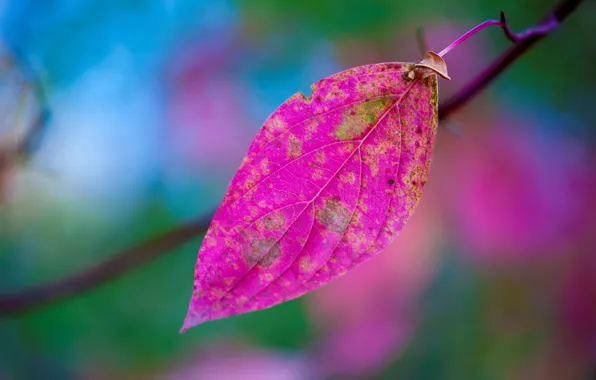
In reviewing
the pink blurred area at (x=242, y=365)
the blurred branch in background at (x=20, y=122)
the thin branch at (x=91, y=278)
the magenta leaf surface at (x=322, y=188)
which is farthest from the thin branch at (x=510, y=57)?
the pink blurred area at (x=242, y=365)

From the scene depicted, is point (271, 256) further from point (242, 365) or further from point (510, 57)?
point (242, 365)

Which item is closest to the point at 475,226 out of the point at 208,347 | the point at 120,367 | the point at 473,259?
the point at 473,259

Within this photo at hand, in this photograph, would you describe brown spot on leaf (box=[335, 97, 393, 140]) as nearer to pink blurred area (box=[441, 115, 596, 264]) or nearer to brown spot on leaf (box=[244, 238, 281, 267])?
brown spot on leaf (box=[244, 238, 281, 267])

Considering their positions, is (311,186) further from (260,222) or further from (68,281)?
(68,281)

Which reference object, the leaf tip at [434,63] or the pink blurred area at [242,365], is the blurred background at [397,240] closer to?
the pink blurred area at [242,365]

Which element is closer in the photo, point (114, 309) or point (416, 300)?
point (416, 300)

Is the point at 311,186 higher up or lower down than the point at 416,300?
lower down
